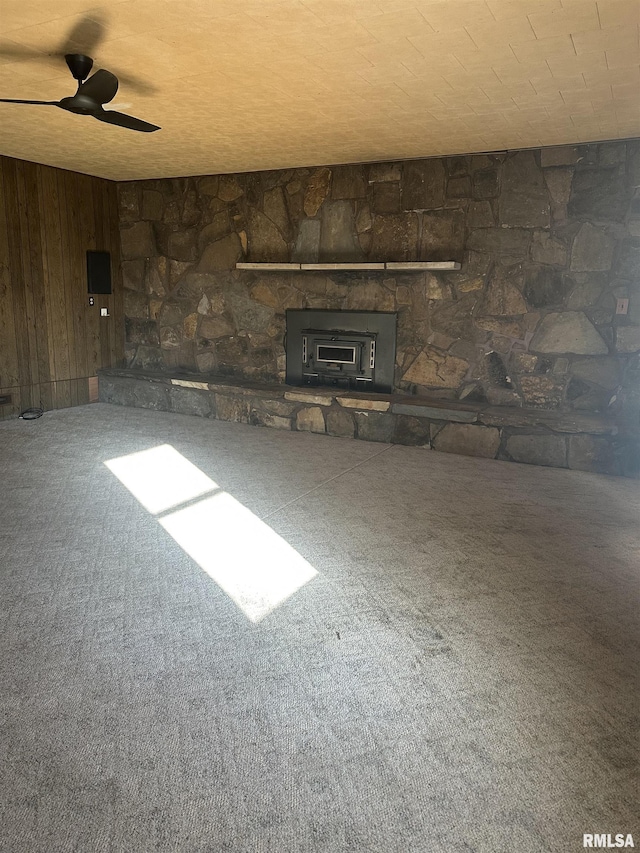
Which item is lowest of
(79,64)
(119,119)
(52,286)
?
(52,286)

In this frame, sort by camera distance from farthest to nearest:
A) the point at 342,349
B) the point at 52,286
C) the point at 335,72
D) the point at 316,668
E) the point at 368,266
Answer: the point at 52,286
the point at 342,349
the point at 368,266
the point at 335,72
the point at 316,668

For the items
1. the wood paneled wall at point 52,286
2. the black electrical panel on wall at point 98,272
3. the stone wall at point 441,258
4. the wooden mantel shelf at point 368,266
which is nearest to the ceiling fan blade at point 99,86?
the wooden mantel shelf at point 368,266

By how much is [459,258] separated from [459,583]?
3004 mm

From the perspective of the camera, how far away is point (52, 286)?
561 centimetres

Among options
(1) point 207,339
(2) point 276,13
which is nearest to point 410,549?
(2) point 276,13

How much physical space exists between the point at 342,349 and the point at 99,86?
290 centimetres

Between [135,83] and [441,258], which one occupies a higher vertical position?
[135,83]

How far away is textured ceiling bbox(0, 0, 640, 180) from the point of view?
232 centimetres

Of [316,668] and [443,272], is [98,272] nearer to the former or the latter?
[443,272]

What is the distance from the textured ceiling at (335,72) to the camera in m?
2.32

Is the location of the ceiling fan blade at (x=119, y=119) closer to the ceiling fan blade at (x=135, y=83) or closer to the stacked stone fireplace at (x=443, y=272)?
the ceiling fan blade at (x=135, y=83)

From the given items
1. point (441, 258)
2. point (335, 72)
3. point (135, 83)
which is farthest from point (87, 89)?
point (441, 258)

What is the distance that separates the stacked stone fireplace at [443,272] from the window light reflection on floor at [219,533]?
1.83 meters

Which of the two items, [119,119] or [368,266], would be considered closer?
[119,119]
